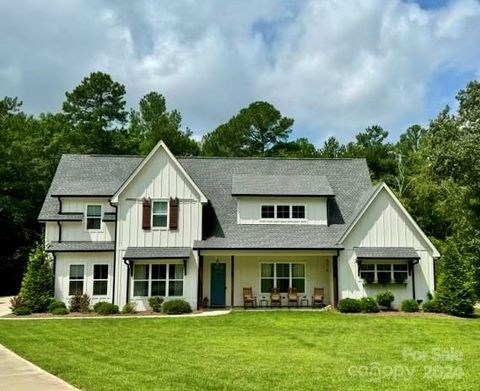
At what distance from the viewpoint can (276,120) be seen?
53.6 metres

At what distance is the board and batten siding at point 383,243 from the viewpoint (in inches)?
977

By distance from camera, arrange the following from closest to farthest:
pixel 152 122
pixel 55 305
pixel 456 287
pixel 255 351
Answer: pixel 255 351 < pixel 456 287 < pixel 55 305 < pixel 152 122

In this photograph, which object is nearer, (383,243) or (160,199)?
(383,243)

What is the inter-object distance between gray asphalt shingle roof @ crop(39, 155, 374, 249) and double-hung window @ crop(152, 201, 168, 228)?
199 centimetres

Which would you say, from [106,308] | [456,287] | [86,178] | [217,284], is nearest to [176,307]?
[106,308]

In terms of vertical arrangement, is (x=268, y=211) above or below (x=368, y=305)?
above

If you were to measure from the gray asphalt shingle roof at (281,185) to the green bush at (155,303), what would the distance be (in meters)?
6.20

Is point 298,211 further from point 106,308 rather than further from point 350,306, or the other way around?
point 106,308

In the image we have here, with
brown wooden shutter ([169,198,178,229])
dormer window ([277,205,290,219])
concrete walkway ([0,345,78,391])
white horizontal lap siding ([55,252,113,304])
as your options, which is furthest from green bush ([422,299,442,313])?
concrete walkway ([0,345,78,391])

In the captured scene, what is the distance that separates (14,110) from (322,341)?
4883cm

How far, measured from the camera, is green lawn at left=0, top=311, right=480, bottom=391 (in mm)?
9672

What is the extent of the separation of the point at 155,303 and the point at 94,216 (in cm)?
575

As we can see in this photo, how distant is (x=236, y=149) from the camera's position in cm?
5241

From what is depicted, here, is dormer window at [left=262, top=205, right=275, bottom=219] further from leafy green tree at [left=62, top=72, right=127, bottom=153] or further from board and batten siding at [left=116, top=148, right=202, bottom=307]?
leafy green tree at [left=62, top=72, right=127, bottom=153]
